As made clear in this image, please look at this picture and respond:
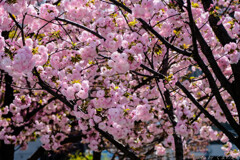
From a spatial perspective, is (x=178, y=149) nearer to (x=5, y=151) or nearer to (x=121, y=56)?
(x=121, y=56)

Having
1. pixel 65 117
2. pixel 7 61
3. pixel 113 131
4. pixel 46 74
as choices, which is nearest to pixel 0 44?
pixel 7 61

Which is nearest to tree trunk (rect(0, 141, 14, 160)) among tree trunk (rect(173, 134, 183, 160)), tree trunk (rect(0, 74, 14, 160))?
tree trunk (rect(0, 74, 14, 160))

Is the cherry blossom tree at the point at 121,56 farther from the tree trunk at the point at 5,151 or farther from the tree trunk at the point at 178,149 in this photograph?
the tree trunk at the point at 5,151

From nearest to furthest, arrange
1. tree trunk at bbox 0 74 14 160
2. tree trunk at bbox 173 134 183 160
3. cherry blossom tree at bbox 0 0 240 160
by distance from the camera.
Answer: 1. cherry blossom tree at bbox 0 0 240 160
2. tree trunk at bbox 173 134 183 160
3. tree trunk at bbox 0 74 14 160

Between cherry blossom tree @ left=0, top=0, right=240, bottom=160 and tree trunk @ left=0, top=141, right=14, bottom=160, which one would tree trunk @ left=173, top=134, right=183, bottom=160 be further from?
tree trunk @ left=0, top=141, right=14, bottom=160

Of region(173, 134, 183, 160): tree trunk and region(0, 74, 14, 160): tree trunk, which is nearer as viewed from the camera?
region(173, 134, 183, 160): tree trunk

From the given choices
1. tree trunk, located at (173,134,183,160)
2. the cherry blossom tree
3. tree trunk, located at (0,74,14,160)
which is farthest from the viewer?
tree trunk, located at (0,74,14,160)

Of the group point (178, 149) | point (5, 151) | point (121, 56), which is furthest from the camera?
point (5, 151)

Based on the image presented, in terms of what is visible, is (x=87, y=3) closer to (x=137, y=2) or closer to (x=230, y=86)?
(x=137, y=2)

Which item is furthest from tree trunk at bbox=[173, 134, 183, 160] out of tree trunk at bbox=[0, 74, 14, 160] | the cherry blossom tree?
tree trunk at bbox=[0, 74, 14, 160]

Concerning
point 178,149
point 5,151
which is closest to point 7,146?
point 5,151

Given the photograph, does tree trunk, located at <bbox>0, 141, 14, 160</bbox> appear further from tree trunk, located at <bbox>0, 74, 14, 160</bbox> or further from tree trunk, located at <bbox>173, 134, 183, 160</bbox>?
tree trunk, located at <bbox>173, 134, 183, 160</bbox>

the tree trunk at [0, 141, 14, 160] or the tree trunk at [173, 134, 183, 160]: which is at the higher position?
the tree trunk at [0, 141, 14, 160]

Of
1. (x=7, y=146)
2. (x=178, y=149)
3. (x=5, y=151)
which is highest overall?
(x=7, y=146)
